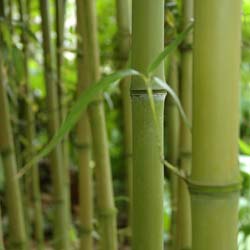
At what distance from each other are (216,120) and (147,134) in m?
0.10

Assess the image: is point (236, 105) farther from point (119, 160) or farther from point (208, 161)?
point (119, 160)

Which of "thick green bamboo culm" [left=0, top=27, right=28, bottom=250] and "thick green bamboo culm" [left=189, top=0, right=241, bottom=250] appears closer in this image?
"thick green bamboo culm" [left=189, top=0, right=241, bottom=250]

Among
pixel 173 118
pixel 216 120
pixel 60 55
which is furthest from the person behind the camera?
pixel 60 55

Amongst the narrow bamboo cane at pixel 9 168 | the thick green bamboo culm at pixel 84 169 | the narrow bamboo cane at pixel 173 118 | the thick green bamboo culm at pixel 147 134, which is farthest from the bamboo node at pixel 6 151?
the thick green bamboo culm at pixel 147 134

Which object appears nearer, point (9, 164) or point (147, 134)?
point (147, 134)

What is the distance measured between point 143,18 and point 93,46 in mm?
303

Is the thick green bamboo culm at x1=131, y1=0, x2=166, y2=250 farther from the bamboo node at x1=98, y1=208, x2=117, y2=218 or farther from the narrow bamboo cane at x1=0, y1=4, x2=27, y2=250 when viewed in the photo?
the narrow bamboo cane at x1=0, y1=4, x2=27, y2=250

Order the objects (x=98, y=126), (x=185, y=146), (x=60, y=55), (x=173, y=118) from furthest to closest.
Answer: (x=60, y=55), (x=173, y=118), (x=185, y=146), (x=98, y=126)

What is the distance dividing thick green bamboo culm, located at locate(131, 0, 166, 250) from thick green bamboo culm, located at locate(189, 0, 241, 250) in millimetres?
57

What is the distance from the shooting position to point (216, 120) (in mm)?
392

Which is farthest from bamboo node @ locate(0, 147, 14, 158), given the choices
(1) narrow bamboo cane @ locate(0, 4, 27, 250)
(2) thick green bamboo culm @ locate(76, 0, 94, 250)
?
(2) thick green bamboo culm @ locate(76, 0, 94, 250)

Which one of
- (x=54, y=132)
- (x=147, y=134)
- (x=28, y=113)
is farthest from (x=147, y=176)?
(x=28, y=113)

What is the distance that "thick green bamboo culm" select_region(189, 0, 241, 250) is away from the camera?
39 cm

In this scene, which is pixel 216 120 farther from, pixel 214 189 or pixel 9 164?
pixel 9 164
